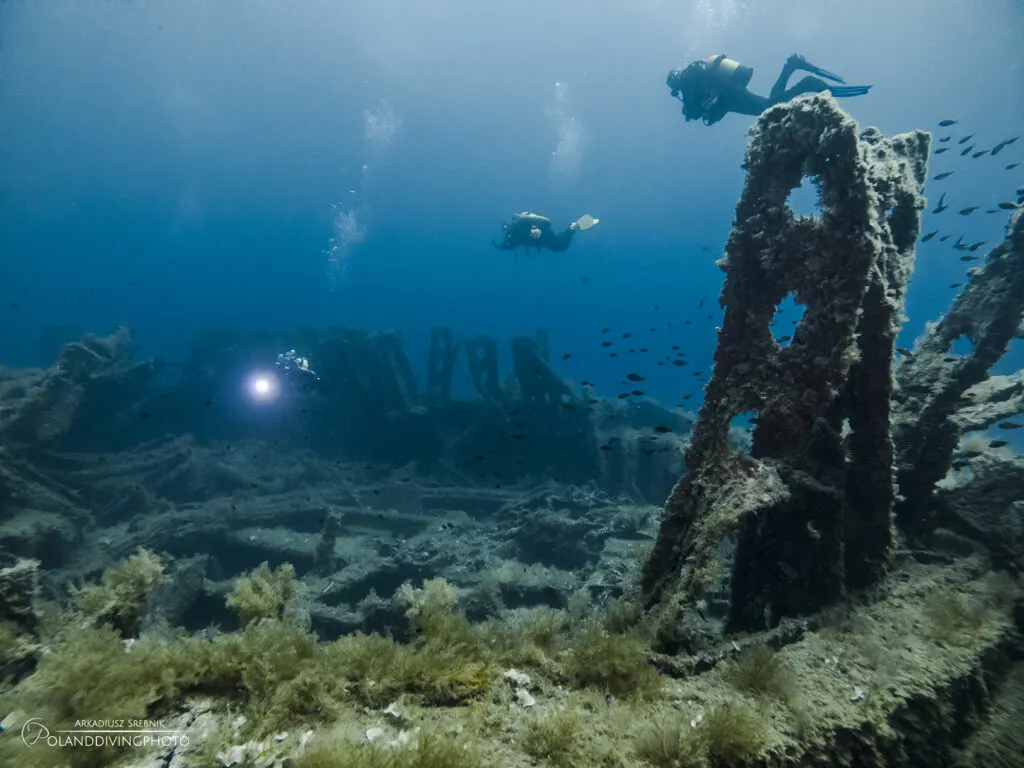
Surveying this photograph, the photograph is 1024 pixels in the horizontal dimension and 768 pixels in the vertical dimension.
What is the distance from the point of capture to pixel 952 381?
21.1 feet

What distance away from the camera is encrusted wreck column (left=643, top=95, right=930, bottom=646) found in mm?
4586

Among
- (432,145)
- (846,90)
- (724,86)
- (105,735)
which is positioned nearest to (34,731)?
(105,735)

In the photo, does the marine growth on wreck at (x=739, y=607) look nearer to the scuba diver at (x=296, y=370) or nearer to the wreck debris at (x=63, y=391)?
the wreck debris at (x=63, y=391)

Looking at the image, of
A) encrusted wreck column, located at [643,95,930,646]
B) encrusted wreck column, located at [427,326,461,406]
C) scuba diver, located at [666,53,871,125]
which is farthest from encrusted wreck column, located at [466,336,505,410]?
encrusted wreck column, located at [643,95,930,646]

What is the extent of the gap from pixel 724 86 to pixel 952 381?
9068 mm

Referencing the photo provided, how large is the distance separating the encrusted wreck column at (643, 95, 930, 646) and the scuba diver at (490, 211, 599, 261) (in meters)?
16.4

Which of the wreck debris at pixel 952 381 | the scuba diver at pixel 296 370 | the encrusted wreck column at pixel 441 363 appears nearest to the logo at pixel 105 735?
the wreck debris at pixel 952 381

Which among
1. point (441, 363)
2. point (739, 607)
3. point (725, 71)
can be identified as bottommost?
point (739, 607)

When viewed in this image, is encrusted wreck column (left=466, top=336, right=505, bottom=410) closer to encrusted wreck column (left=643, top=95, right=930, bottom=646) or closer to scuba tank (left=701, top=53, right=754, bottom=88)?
scuba tank (left=701, top=53, right=754, bottom=88)

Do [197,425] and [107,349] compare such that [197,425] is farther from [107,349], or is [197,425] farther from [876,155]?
[876,155]

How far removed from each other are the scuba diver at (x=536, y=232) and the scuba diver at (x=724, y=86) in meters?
9.27

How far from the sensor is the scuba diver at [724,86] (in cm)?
1127

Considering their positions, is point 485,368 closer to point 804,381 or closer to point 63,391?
point 63,391

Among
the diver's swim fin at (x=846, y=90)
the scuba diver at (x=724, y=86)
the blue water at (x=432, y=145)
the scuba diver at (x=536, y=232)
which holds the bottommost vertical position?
the diver's swim fin at (x=846, y=90)
